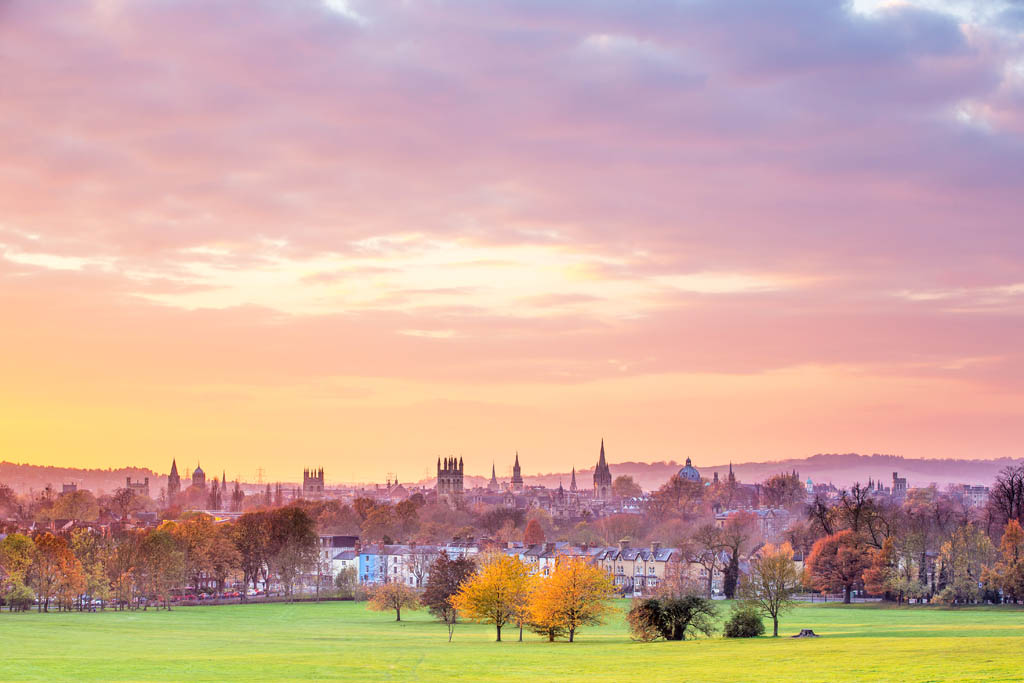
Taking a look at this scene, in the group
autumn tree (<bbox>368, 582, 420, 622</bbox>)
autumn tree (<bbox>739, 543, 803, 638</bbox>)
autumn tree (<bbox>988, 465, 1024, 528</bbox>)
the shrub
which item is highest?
autumn tree (<bbox>988, 465, 1024, 528</bbox>)

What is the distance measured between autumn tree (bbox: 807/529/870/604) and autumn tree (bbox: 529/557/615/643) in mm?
45726

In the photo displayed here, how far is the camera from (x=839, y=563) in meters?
120

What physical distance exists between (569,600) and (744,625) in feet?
40.3

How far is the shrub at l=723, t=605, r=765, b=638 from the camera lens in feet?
240

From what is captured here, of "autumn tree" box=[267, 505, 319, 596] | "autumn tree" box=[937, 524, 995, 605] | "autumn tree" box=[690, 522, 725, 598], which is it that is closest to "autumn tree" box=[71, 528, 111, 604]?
"autumn tree" box=[267, 505, 319, 596]

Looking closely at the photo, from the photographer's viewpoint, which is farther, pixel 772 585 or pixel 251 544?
pixel 251 544

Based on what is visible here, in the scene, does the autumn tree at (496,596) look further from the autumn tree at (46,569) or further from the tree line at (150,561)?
the tree line at (150,561)

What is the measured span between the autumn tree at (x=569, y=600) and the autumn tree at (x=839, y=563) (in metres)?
45.7

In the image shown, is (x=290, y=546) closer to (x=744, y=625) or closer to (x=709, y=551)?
(x=709, y=551)

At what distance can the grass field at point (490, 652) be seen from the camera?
1850 inches

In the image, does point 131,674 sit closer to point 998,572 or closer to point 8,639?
point 8,639

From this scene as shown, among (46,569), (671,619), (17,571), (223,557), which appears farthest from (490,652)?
(223,557)

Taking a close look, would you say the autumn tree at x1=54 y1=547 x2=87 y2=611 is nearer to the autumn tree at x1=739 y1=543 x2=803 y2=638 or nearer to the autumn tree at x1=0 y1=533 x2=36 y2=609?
the autumn tree at x1=0 y1=533 x2=36 y2=609

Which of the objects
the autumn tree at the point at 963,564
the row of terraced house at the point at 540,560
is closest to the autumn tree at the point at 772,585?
the autumn tree at the point at 963,564
